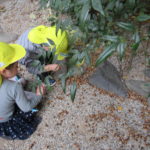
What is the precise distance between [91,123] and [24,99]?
0.58m

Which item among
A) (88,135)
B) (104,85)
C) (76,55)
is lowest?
(88,135)

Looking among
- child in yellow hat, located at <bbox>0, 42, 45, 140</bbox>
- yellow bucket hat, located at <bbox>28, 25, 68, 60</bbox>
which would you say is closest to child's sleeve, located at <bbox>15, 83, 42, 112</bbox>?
child in yellow hat, located at <bbox>0, 42, 45, 140</bbox>

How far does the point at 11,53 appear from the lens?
1.62 meters

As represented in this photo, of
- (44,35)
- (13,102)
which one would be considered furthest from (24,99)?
(44,35)

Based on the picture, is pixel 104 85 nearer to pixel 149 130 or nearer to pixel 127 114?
pixel 127 114

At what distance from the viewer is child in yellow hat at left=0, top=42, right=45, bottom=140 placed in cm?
162

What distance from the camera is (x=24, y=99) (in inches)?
69.9

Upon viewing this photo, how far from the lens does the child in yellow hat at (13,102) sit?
5.31ft

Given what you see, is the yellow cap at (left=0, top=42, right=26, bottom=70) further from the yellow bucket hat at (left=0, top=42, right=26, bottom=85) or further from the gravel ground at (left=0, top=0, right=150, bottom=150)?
the gravel ground at (left=0, top=0, right=150, bottom=150)

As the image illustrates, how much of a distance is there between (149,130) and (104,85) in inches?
21.2

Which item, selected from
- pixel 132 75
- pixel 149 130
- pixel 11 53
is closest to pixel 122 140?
pixel 149 130

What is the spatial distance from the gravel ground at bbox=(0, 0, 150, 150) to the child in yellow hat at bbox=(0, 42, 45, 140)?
0.07m

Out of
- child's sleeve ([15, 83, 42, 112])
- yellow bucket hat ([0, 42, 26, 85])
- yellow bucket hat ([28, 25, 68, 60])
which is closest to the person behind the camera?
yellow bucket hat ([0, 42, 26, 85])

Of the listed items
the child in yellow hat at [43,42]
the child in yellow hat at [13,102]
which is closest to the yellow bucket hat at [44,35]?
the child in yellow hat at [43,42]
